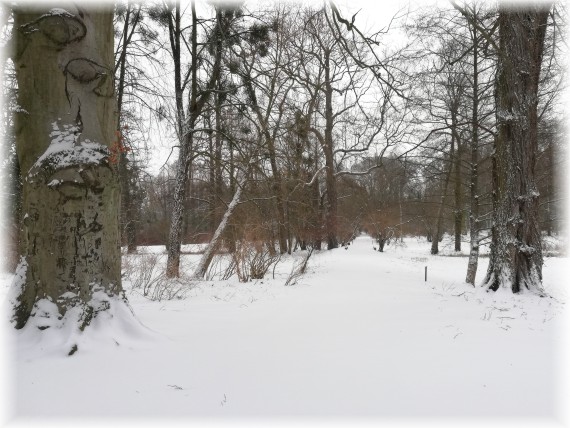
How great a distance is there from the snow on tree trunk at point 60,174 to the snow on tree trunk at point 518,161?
6331mm

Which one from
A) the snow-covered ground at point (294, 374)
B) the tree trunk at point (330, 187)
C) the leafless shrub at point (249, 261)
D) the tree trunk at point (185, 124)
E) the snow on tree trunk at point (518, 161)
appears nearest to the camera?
the snow-covered ground at point (294, 374)

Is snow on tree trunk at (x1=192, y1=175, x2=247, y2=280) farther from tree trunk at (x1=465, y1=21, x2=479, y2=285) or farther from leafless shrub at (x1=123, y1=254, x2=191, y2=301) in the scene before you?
tree trunk at (x1=465, y1=21, x2=479, y2=285)

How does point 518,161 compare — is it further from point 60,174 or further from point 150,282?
point 150,282

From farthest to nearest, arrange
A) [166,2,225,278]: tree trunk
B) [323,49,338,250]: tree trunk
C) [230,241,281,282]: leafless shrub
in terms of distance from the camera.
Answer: [323,49,338,250]: tree trunk < [166,2,225,278]: tree trunk < [230,241,281,282]: leafless shrub

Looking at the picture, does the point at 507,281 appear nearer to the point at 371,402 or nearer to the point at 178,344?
the point at 371,402

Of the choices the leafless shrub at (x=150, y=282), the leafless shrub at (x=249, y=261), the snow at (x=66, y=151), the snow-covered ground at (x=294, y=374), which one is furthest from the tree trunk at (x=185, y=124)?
the snow at (x=66, y=151)

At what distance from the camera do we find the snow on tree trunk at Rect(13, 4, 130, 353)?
243 cm

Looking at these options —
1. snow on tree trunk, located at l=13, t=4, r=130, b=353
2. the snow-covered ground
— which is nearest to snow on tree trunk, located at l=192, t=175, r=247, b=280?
the snow-covered ground

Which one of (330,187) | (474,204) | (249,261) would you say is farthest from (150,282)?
(330,187)

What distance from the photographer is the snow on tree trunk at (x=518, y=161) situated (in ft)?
19.7

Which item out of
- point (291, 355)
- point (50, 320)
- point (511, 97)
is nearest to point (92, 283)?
point (50, 320)

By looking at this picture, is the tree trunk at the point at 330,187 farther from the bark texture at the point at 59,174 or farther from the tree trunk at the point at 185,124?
the bark texture at the point at 59,174

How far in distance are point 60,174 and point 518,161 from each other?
A: 22.3ft

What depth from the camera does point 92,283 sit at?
2.54m
